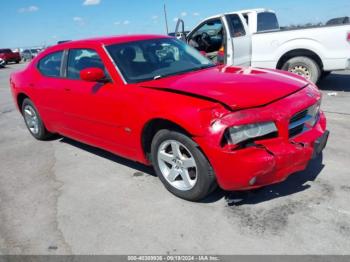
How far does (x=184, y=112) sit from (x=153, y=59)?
1.38 m

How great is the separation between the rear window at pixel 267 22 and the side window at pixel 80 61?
18.9ft

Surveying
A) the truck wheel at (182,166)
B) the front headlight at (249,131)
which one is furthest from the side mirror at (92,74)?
the front headlight at (249,131)

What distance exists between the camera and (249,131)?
2.88m

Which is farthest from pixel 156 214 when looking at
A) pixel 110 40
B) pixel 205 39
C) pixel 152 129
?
pixel 205 39

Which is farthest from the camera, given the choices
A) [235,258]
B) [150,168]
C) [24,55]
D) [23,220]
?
[24,55]

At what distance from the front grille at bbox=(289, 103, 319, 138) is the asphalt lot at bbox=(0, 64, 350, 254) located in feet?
2.13

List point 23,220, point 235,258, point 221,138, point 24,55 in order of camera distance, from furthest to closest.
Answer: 1. point 24,55
2. point 23,220
3. point 221,138
4. point 235,258

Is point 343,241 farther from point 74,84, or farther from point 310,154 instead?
point 74,84

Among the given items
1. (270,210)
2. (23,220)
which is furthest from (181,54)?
(23,220)

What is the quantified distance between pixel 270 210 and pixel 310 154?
2.04ft

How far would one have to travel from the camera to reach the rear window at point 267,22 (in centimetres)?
894

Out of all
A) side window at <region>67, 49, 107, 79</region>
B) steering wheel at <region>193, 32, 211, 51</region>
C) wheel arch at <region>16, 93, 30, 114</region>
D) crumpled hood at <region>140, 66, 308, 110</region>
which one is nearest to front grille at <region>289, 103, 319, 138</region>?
crumpled hood at <region>140, 66, 308, 110</region>

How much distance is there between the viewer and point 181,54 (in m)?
4.57

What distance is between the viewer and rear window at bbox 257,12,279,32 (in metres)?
8.94
